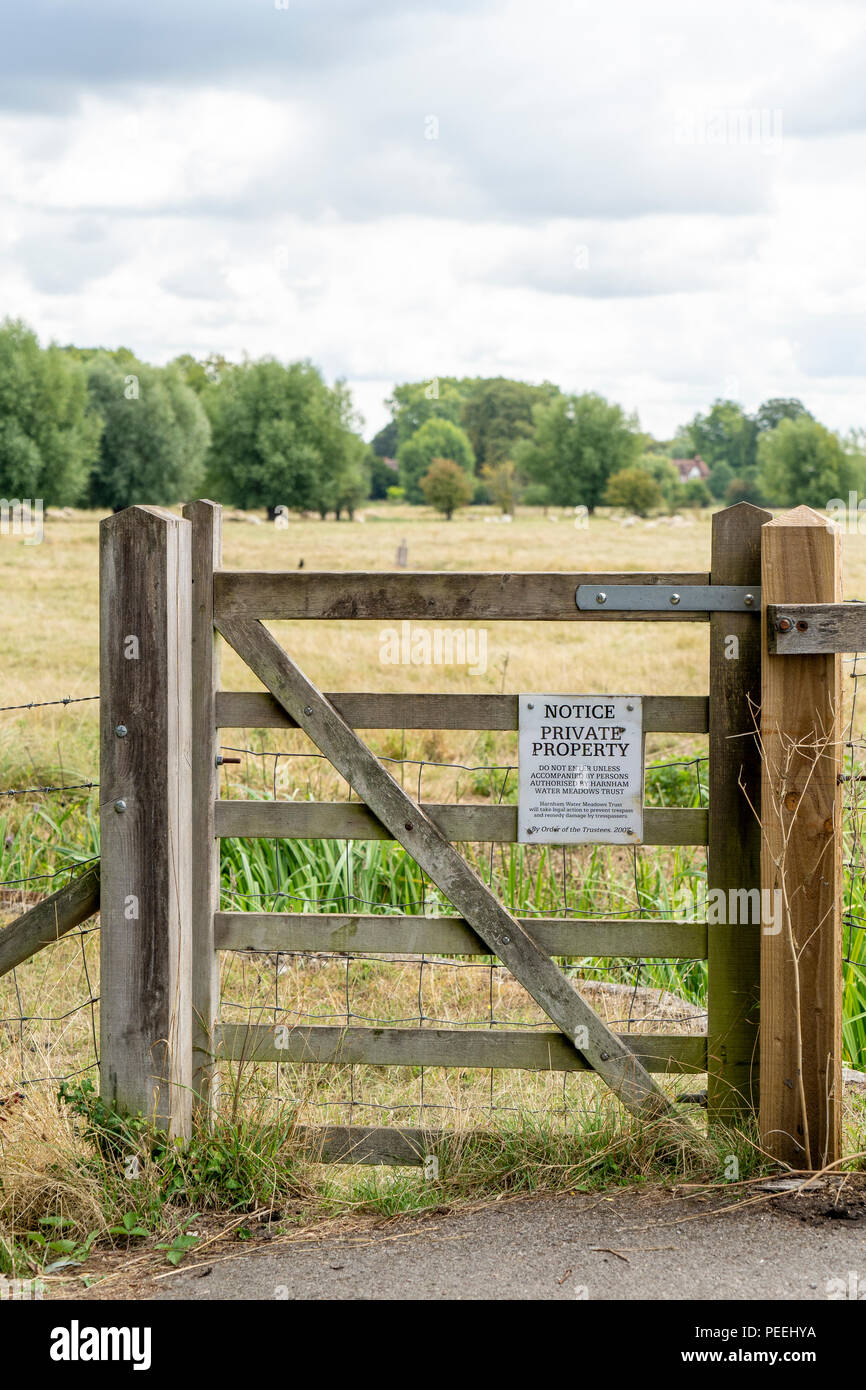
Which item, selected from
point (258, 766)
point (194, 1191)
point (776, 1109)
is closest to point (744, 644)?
point (776, 1109)

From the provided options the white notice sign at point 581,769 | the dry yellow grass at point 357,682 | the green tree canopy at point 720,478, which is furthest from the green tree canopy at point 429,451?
the white notice sign at point 581,769

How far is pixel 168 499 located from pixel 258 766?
227 feet

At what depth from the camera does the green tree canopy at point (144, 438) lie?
74.5 metres

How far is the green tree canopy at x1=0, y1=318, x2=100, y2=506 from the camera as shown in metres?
63.2

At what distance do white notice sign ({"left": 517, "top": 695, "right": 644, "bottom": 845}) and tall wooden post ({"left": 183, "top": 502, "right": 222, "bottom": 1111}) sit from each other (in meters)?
1.06

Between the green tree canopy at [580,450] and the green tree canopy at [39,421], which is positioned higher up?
the green tree canopy at [580,450]

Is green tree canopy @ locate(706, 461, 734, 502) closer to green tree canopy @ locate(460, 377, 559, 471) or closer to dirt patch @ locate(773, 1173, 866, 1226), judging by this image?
green tree canopy @ locate(460, 377, 559, 471)

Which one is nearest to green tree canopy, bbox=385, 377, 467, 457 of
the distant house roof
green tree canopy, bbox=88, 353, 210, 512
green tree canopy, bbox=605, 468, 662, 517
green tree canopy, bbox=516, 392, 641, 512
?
the distant house roof

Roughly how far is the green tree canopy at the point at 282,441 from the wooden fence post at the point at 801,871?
81130mm

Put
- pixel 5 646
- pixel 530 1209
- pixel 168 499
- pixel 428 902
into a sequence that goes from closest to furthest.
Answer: pixel 530 1209 → pixel 428 902 → pixel 5 646 → pixel 168 499

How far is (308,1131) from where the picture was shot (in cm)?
422

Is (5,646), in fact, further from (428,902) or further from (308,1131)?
(308,1131)

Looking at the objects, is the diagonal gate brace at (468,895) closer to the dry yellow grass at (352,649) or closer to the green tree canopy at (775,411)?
the dry yellow grass at (352,649)
